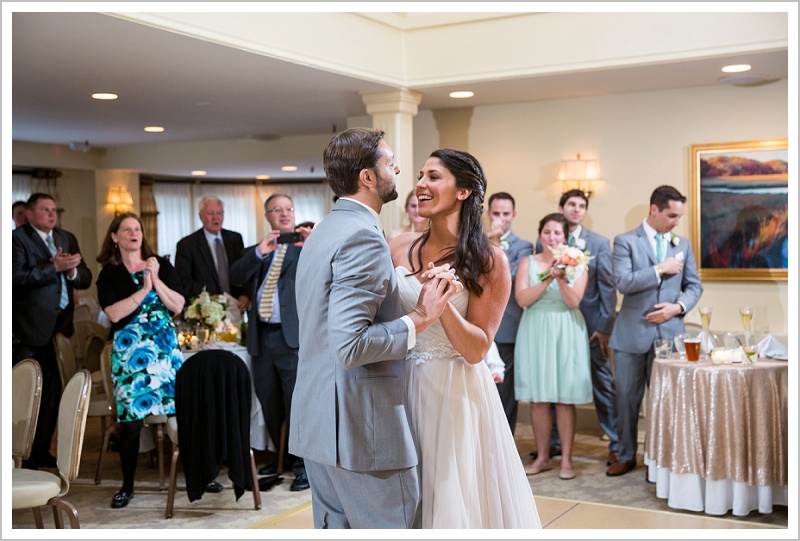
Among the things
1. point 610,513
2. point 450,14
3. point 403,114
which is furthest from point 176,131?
point 610,513

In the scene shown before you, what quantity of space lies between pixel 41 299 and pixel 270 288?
5.54ft

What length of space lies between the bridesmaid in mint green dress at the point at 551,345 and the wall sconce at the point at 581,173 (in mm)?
1606

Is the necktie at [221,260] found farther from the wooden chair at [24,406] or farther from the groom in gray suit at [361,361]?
the groom in gray suit at [361,361]

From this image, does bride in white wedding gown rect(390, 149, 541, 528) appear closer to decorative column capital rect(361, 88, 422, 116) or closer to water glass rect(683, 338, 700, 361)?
water glass rect(683, 338, 700, 361)

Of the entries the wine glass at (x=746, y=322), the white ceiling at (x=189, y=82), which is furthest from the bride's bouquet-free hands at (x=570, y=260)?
the white ceiling at (x=189, y=82)

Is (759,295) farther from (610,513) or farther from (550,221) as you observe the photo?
(610,513)

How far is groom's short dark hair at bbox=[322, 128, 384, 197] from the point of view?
2533mm

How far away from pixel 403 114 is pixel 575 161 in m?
1.49

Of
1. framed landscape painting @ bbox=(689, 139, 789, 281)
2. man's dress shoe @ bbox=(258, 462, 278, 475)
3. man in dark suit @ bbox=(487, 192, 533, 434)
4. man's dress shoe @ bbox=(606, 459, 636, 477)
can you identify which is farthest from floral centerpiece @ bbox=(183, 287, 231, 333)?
framed landscape painting @ bbox=(689, 139, 789, 281)

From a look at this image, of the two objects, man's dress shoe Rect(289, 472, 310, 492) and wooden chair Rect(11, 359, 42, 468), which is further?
man's dress shoe Rect(289, 472, 310, 492)

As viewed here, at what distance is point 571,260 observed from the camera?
17.5 ft

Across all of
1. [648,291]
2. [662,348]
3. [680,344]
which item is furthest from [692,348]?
[648,291]

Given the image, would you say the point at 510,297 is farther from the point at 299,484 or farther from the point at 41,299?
the point at 41,299

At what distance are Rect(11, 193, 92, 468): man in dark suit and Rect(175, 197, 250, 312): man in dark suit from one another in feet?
2.36
